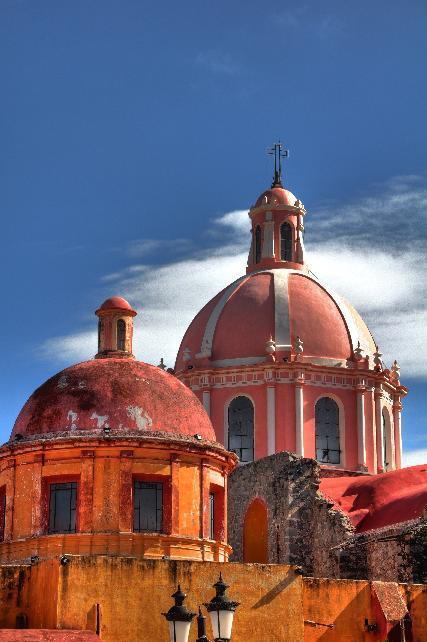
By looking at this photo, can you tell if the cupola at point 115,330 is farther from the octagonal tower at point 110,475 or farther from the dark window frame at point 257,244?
the dark window frame at point 257,244

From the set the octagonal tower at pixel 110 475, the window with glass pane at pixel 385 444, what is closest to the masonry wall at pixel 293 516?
the octagonal tower at pixel 110 475

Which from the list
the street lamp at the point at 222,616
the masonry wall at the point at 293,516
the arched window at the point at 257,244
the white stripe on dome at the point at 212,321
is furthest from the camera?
the arched window at the point at 257,244

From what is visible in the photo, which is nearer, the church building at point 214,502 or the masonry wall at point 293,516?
the church building at point 214,502

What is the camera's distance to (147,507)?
21281 mm

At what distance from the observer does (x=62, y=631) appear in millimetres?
16406

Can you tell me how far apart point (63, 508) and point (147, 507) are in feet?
4.78

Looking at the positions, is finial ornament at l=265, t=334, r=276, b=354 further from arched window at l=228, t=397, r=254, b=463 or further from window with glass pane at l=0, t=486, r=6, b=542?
window with glass pane at l=0, t=486, r=6, b=542

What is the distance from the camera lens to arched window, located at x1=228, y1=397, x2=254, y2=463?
1410 inches

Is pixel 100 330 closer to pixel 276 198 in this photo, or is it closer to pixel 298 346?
pixel 298 346

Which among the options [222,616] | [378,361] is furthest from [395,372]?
[222,616]

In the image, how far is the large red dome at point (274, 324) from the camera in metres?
36.6

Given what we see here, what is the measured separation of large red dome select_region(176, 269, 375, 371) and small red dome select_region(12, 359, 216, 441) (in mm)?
13686

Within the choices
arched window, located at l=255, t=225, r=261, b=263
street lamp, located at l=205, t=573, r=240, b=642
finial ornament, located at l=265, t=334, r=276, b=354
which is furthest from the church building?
arched window, located at l=255, t=225, r=261, b=263

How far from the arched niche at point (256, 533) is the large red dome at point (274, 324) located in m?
6.73
